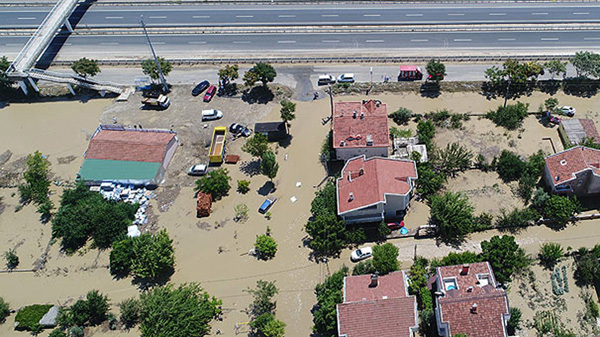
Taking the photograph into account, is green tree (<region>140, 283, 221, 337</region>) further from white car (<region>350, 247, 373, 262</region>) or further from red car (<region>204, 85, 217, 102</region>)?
red car (<region>204, 85, 217, 102</region>)

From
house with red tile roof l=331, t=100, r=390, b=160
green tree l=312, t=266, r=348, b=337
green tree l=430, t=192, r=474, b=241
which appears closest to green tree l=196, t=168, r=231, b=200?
house with red tile roof l=331, t=100, r=390, b=160

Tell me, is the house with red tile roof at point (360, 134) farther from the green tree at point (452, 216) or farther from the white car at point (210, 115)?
the white car at point (210, 115)

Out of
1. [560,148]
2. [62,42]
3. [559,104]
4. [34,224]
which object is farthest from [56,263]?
[559,104]

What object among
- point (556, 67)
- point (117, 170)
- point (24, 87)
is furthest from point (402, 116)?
point (24, 87)

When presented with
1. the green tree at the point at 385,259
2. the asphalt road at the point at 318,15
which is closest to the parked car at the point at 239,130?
the green tree at the point at 385,259

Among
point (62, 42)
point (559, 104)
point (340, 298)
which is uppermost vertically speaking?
point (62, 42)

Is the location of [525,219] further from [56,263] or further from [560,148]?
[56,263]
